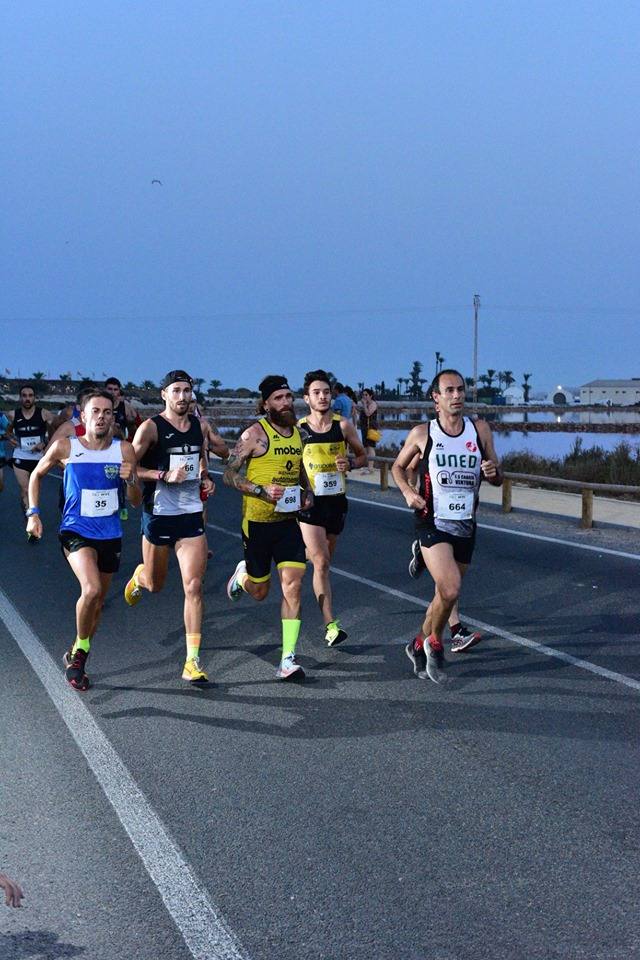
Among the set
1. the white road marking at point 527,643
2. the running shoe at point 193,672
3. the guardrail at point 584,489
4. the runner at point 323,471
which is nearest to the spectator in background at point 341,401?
the guardrail at point 584,489

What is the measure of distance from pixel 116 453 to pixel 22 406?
31.2 feet

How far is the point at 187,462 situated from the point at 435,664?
218cm

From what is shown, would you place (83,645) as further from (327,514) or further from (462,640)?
(462,640)

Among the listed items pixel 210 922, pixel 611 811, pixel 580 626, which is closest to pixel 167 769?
pixel 210 922

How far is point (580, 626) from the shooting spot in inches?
361

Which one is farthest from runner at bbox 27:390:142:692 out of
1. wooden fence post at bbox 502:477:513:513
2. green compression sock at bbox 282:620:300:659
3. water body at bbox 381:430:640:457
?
water body at bbox 381:430:640:457

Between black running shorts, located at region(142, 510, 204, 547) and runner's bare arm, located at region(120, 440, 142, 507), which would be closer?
runner's bare arm, located at region(120, 440, 142, 507)

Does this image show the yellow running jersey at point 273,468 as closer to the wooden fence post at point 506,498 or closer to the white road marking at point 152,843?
the white road marking at point 152,843

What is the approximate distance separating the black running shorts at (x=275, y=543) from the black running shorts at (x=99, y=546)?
95cm

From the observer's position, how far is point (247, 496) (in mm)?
7918

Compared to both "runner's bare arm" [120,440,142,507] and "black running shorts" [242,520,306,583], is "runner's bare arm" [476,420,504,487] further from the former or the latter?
"runner's bare arm" [120,440,142,507]

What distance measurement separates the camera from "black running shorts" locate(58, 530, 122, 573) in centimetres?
743

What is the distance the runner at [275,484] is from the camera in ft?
25.3

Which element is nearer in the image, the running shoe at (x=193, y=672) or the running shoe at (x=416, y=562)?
the running shoe at (x=193, y=672)
